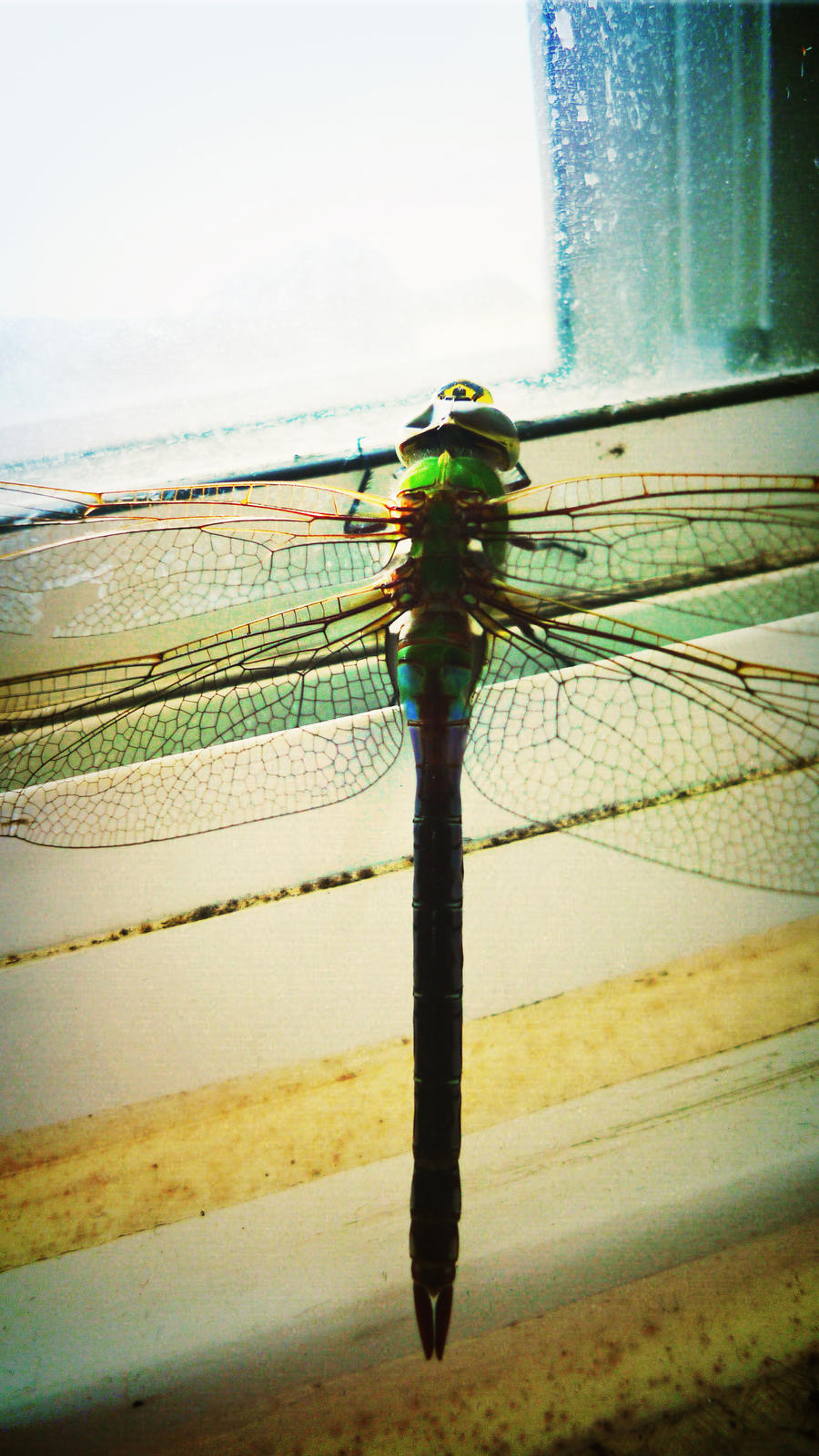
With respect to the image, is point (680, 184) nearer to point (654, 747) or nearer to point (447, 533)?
point (447, 533)

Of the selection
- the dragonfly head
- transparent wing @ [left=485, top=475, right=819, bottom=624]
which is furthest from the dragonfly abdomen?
the dragonfly head

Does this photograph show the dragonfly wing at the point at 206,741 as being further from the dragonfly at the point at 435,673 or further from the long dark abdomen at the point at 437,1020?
the long dark abdomen at the point at 437,1020

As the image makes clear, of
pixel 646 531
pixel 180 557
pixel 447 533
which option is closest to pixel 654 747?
pixel 646 531

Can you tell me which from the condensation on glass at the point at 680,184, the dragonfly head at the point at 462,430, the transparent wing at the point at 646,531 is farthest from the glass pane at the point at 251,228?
the transparent wing at the point at 646,531

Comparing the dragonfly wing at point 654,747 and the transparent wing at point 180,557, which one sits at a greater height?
the transparent wing at point 180,557

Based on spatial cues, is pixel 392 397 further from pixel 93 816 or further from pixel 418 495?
pixel 93 816

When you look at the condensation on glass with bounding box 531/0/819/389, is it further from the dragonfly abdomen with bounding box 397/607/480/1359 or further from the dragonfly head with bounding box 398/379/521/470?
the dragonfly abdomen with bounding box 397/607/480/1359

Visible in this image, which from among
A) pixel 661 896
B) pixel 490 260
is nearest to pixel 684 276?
pixel 490 260
